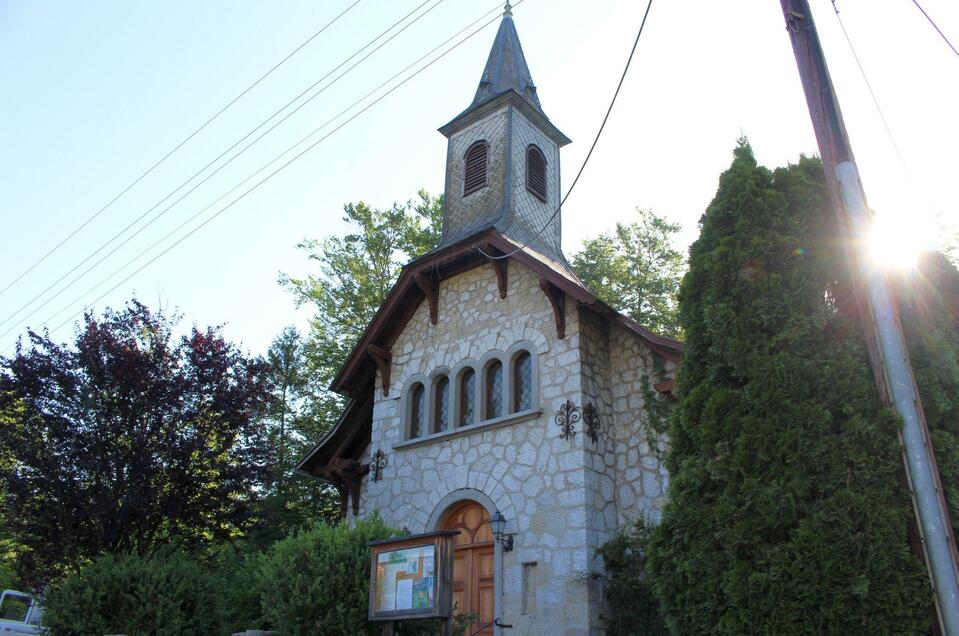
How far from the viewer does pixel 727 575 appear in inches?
244

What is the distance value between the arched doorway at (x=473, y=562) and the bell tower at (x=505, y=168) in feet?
15.8

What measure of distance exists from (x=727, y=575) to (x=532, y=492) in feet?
16.7

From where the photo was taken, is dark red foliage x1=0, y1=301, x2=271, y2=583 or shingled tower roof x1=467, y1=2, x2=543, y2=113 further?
shingled tower roof x1=467, y1=2, x2=543, y2=113

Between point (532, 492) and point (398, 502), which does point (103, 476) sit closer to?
point (398, 502)

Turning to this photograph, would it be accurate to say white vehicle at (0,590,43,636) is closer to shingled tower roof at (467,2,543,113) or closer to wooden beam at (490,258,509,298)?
wooden beam at (490,258,509,298)

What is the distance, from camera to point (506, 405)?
1209 cm

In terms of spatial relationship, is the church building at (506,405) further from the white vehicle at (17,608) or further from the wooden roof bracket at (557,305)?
the white vehicle at (17,608)

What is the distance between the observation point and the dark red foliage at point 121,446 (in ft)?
41.8

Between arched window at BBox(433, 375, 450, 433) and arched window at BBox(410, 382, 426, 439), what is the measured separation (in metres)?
0.23


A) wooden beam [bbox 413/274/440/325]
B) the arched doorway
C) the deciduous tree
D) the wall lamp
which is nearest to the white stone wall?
the wall lamp

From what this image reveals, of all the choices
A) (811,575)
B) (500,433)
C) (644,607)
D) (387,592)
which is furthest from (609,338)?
(811,575)

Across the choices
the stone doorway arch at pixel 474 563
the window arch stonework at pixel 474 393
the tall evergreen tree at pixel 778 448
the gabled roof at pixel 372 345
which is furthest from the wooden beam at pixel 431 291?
the tall evergreen tree at pixel 778 448

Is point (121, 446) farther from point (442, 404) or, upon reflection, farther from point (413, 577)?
point (413, 577)

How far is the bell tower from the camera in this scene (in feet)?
48.2
